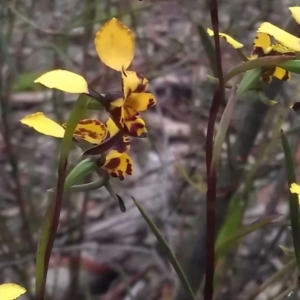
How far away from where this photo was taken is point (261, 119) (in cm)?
83

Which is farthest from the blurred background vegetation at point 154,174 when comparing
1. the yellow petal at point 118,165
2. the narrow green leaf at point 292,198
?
the yellow petal at point 118,165

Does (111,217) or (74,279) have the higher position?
(74,279)

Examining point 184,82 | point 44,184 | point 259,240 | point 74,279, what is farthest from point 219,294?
point 184,82

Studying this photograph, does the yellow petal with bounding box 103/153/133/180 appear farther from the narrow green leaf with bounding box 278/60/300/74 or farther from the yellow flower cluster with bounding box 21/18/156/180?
the narrow green leaf with bounding box 278/60/300/74

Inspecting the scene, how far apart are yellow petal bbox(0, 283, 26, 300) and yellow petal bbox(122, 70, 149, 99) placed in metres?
0.12

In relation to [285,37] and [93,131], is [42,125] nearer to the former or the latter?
[93,131]

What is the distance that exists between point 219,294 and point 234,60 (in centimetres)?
40

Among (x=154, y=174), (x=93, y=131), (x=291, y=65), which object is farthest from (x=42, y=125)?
(x=154, y=174)

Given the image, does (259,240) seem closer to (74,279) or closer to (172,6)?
(74,279)

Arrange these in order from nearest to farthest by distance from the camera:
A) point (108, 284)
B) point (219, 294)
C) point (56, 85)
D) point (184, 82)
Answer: point (56, 85)
point (219, 294)
point (108, 284)
point (184, 82)

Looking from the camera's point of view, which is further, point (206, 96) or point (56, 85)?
point (206, 96)

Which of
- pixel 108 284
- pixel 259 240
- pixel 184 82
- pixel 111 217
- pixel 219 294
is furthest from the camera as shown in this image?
pixel 184 82

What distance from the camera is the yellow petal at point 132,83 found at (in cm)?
36

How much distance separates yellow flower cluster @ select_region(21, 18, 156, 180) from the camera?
336mm
